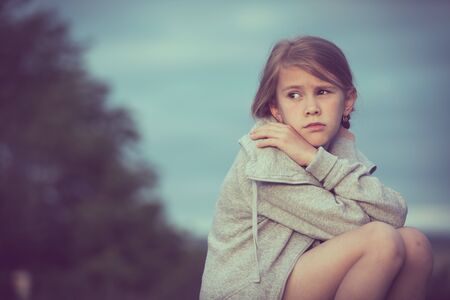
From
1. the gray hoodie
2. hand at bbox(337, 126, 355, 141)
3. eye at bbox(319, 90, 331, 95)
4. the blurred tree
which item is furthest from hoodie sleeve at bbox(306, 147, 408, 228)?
the blurred tree

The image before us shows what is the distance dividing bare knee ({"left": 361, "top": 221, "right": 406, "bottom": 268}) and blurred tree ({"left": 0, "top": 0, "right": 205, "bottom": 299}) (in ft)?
46.2

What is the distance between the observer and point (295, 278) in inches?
117

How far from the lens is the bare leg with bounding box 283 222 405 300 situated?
109 inches

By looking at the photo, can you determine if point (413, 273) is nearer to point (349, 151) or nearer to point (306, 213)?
point (306, 213)

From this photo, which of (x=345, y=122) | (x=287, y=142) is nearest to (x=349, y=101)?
(x=345, y=122)

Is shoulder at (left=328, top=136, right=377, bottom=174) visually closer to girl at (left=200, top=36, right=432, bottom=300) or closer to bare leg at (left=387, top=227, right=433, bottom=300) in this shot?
girl at (left=200, top=36, right=432, bottom=300)

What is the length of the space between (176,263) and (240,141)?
1606cm

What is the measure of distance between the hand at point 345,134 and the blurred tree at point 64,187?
44.3 feet

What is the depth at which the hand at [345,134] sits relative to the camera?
3490mm

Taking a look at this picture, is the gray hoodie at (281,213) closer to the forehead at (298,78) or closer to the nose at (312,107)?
the nose at (312,107)

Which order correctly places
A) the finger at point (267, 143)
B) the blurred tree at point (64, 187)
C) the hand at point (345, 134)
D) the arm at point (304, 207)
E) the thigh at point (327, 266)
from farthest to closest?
the blurred tree at point (64, 187) → the hand at point (345, 134) → the finger at point (267, 143) → the arm at point (304, 207) → the thigh at point (327, 266)

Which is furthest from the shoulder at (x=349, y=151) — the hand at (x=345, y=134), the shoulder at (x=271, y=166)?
the shoulder at (x=271, y=166)

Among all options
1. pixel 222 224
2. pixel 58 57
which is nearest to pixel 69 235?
pixel 58 57

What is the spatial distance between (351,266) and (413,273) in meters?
0.24
